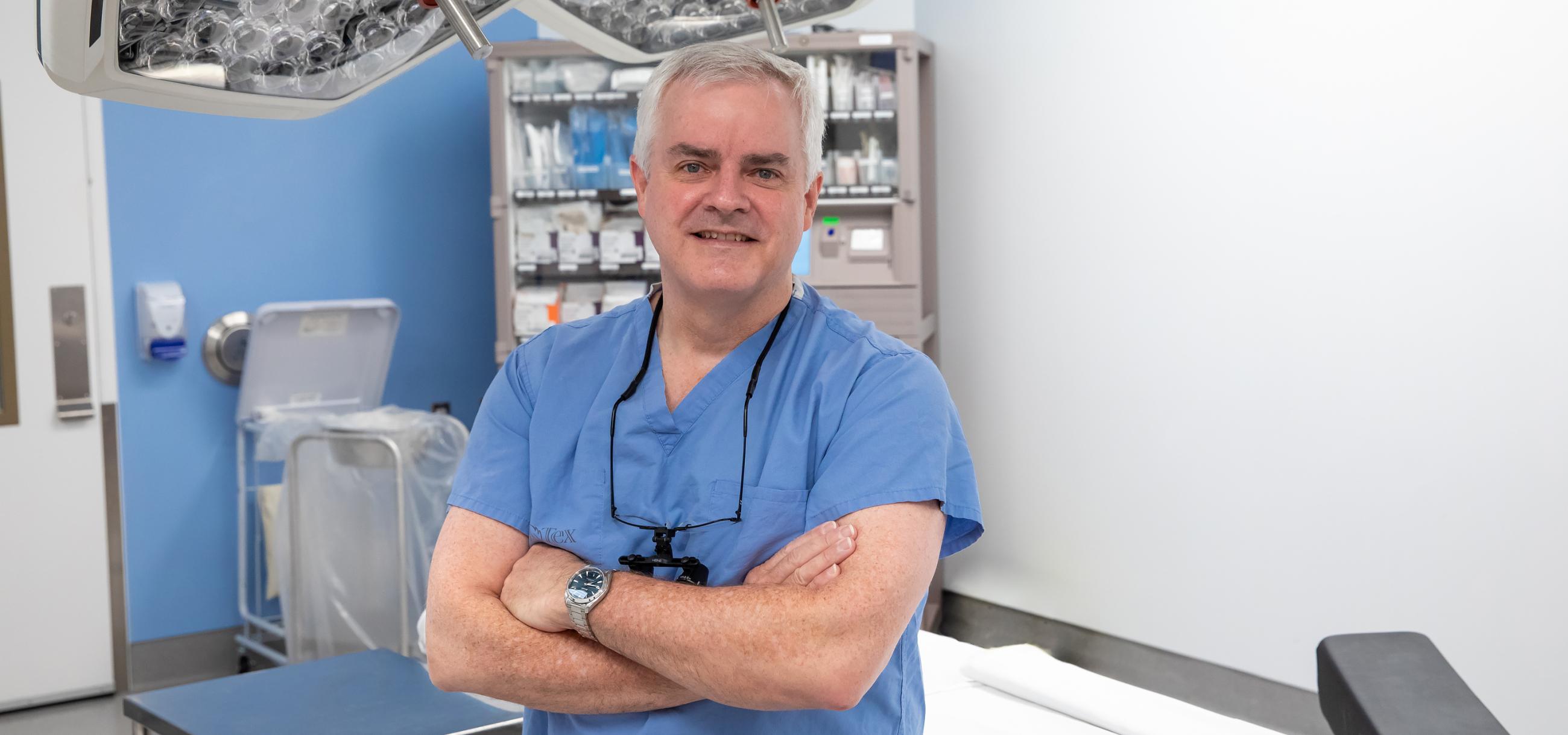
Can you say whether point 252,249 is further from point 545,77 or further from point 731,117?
point 731,117

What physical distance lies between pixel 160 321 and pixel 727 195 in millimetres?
3340

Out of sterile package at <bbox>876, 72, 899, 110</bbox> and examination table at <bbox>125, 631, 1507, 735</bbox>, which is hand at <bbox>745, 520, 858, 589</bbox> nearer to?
examination table at <bbox>125, 631, 1507, 735</bbox>

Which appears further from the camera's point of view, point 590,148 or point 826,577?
point 590,148

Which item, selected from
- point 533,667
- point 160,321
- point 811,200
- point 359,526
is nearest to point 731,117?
point 811,200

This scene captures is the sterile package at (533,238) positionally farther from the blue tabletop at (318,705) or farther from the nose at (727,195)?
the nose at (727,195)

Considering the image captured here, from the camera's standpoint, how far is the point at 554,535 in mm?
1534

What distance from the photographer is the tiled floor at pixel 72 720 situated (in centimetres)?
386

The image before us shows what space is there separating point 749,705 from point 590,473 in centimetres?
36

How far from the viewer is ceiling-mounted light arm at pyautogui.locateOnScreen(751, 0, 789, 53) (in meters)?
1.70

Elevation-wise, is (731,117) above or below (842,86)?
below

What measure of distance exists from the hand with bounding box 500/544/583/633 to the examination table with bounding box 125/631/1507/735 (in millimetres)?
580

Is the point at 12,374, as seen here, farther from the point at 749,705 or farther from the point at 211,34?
the point at 749,705

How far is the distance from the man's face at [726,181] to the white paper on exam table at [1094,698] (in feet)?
3.86

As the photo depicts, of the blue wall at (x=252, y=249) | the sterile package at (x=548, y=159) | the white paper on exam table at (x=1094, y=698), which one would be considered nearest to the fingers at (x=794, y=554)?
the white paper on exam table at (x=1094, y=698)
